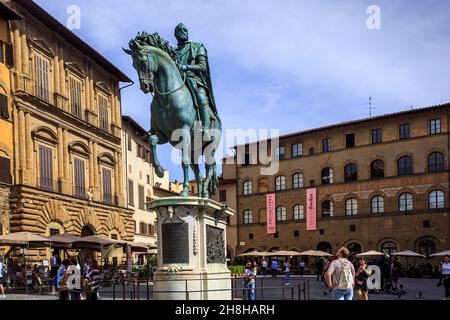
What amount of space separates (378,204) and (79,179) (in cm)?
2935

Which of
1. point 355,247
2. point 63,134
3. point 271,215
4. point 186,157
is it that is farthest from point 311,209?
point 186,157

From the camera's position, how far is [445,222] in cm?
5206

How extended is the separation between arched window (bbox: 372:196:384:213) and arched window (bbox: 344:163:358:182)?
2939 mm

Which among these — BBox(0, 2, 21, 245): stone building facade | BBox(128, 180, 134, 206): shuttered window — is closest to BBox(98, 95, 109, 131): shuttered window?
BBox(128, 180, 134, 206): shuttered window

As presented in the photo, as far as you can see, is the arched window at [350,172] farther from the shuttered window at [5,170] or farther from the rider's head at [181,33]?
the rider's head at [181,33]

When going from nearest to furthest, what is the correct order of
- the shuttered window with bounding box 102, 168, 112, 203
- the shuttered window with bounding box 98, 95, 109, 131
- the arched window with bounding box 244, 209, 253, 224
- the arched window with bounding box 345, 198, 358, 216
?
the shuttered window with bounding box 102, 168, 112, 203
the shuttered window with bounding box 98, 95, 109, 131
the arched window with bounding box 345, 198, 358, 216
the arched window with bounding box 244, 209, 253, 224

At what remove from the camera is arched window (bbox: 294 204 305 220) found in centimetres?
6253

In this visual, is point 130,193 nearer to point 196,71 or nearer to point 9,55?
point 9,55

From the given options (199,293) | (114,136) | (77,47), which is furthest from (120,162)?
(199,293)

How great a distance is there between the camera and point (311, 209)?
6091cm

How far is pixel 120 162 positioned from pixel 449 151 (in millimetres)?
28535

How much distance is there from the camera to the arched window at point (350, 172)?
59062 millimetres

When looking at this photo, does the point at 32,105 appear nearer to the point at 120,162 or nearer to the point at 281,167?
the point at 120,162

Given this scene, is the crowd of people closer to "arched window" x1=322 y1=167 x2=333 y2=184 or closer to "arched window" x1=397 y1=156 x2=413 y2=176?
"arched window" x1=397 y1=156 x2=413 y2=176
